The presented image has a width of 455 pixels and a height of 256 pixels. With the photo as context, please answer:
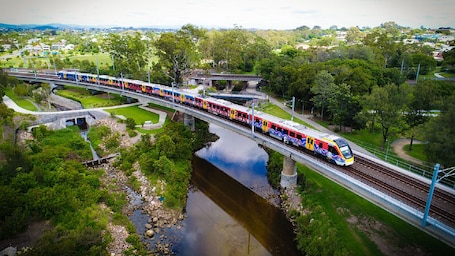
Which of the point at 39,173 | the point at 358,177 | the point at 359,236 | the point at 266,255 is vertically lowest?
the point at 266,255

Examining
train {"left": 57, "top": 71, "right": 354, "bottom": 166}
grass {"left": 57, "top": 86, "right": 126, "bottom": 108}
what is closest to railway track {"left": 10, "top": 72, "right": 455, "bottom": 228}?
train {"left": 57, "top": 71, "right": 354, "bottom": 166}

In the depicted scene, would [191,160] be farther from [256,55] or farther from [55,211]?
[256,55]

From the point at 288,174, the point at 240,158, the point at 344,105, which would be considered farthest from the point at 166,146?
the point at 344,105

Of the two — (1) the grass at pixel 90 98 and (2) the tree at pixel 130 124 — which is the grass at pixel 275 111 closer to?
(2) the tree at pixel 130 124

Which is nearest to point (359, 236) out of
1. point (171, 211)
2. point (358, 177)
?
point (358, 177)

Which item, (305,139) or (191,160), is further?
(191,160)
